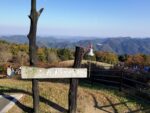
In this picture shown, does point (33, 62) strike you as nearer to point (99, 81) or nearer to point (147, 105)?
point (147, 105)

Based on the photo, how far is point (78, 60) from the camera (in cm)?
1112

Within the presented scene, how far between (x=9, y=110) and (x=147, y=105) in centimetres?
565

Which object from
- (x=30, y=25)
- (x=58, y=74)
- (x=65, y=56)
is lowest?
(x=65, y=56)

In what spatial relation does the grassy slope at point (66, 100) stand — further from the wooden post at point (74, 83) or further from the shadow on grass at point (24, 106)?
the wooden post at point (74, 83)

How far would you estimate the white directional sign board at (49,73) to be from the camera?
10.1m

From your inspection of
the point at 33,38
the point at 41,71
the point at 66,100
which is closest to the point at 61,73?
the point at 41,71

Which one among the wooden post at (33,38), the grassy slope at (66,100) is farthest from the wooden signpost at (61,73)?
the grassy slope at (66,100)

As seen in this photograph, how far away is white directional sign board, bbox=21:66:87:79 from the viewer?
10.1 m

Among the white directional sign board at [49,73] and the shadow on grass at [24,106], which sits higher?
the white directional sign board at [49,73]

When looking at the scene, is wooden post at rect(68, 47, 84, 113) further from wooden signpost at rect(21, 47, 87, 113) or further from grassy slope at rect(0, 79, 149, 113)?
grassy slope at rect(0, 79, 149, 113)

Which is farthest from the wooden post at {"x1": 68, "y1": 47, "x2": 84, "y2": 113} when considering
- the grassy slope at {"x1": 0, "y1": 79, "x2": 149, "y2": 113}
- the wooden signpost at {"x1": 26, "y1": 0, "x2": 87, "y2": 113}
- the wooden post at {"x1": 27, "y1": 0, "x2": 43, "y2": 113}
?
the grassy slope at {"x1": 0, "y1": 79, "x2": 149, "y2": 113}

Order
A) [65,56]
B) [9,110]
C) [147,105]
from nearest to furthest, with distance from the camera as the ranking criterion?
[9,110] → [147,105] → [65,56]

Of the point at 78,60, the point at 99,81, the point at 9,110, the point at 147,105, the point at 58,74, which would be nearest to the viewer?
the point at 58,74

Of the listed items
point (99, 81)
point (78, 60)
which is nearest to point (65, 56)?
point (99, 81)
